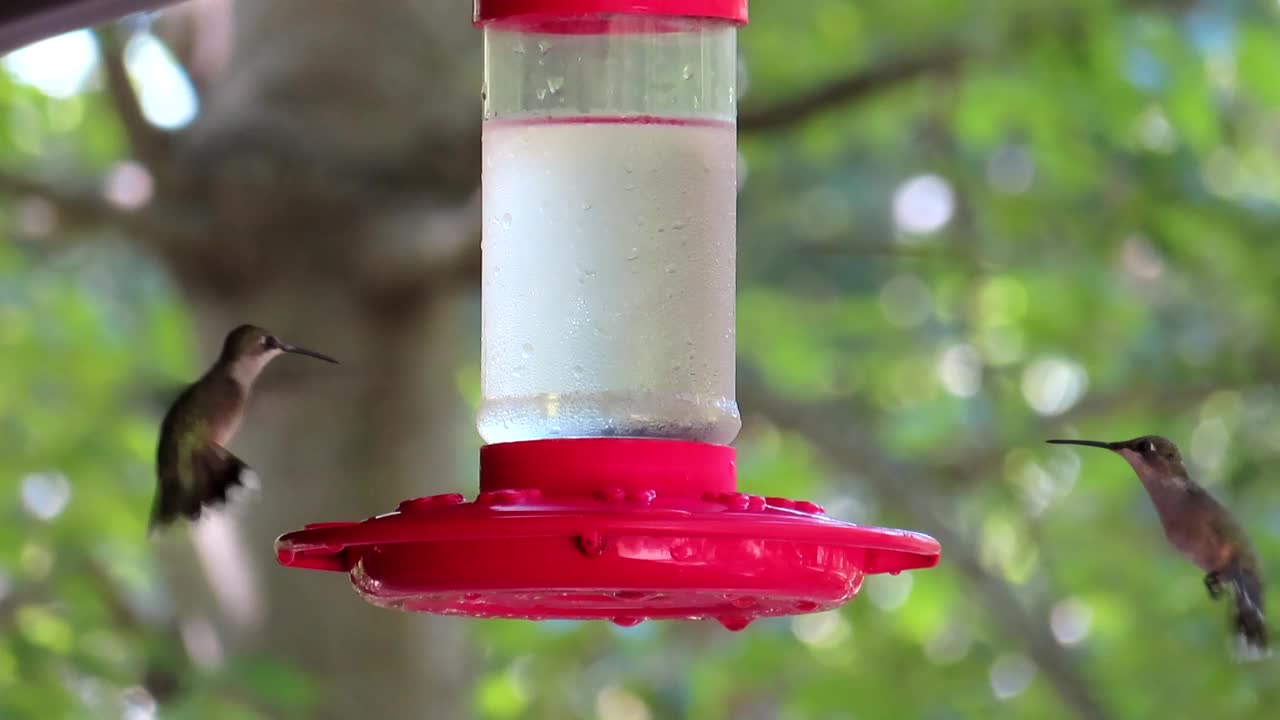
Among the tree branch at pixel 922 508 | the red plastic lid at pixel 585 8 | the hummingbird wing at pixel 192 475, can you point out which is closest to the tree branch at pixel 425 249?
the tree branch at pixel 922 508

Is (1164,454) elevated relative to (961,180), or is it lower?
lower

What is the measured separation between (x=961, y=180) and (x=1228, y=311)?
1.15 meters

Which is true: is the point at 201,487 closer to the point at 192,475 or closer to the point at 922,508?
the point at 192,475

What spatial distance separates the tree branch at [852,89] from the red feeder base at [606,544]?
2.49 m

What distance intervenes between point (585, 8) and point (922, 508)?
3.90 m

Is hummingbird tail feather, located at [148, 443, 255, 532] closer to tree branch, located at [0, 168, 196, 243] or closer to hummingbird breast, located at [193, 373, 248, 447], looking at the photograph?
hummingbird breast, located at [193, 373, 248, 447]

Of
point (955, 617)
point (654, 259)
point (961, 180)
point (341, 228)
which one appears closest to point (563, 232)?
point (654, 259)

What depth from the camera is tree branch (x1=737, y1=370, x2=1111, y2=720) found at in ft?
20.6

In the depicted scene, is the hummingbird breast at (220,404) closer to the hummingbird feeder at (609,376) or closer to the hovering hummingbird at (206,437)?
the hovering hummingbird at (206,437)

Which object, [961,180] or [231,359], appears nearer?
[231,359]

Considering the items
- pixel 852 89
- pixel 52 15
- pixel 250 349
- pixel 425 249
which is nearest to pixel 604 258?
pixel 52 15

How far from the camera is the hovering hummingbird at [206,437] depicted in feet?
13.8

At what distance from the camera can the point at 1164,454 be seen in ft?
15.0

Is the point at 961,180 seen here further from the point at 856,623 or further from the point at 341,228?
the point at 341,228
